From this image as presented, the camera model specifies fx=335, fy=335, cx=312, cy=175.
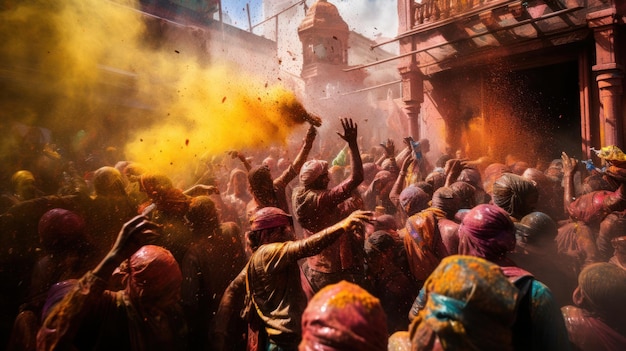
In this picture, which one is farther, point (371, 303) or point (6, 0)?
point (6, 0)

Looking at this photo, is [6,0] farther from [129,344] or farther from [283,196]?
[129,344]

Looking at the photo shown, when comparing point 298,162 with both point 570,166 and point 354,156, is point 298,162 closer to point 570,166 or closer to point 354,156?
point 354,156

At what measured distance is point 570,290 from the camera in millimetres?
3432

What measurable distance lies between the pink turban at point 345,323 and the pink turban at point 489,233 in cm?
122

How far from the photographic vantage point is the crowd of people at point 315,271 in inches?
64.5

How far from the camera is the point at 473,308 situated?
1.55 metres

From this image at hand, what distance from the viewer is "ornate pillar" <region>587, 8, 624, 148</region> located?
9242 millimetres

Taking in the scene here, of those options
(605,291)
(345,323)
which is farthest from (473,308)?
(605,291)

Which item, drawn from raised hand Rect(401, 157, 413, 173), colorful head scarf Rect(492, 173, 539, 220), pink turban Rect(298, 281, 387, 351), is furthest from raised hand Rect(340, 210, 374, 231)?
raised hand Rect(401, 157, 413, 173)

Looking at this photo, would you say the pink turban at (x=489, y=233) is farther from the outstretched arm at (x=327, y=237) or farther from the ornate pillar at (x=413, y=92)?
the ornate pillar at (x=413, y=92)

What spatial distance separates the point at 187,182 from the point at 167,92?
9.12m

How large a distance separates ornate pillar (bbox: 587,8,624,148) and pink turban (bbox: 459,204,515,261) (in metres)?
9.99

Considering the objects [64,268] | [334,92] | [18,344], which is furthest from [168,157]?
[334,92]

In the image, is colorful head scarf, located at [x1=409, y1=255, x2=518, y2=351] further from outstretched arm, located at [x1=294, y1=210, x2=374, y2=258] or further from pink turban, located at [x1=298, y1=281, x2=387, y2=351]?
outstretched arm, located at [x1=294, y1=210, x2=374, y2=258]
